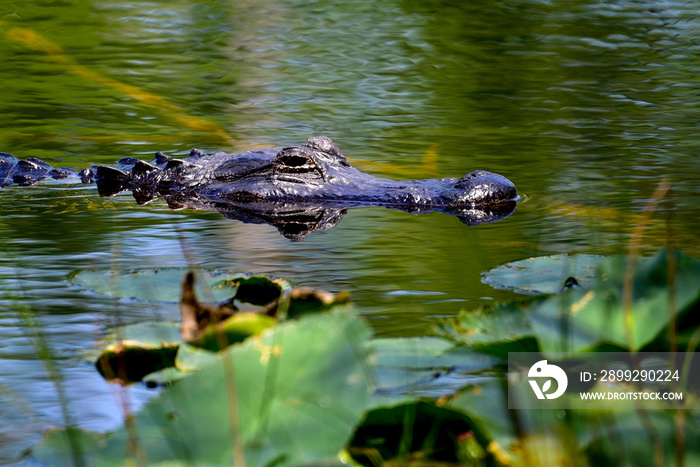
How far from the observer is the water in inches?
125

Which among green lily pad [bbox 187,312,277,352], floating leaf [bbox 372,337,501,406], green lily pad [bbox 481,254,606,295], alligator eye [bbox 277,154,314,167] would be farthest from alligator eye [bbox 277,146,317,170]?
green lily pad [bbox 187,312,277,352]

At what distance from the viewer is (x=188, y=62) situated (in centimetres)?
1020

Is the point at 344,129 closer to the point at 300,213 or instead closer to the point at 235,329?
the point at 300,213

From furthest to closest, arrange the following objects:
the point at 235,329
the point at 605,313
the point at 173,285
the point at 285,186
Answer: the point at 285,186 → the point at 173,285 → the point at 605,313 → the point at 235,329

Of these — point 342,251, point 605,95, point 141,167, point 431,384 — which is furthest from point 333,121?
point 431,384

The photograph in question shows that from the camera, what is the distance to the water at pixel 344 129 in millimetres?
3180

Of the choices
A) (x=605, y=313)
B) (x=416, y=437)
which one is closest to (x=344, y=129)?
(x=605, y=313)

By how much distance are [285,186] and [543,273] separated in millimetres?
2872

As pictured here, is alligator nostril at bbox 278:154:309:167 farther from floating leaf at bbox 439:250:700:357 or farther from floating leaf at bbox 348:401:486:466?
floating leaf at bbox 348:401:486:466

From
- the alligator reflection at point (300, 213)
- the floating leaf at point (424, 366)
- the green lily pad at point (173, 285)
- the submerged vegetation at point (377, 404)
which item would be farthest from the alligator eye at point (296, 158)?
the submerged vegetation at point (377, 404)

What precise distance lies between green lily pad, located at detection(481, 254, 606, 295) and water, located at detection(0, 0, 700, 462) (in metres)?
0.08

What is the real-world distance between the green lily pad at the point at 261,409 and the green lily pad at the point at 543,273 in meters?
1.37

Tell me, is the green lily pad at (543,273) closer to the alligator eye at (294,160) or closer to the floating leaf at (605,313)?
the floating leaf at (605,313)

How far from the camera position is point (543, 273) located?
9.84ft
